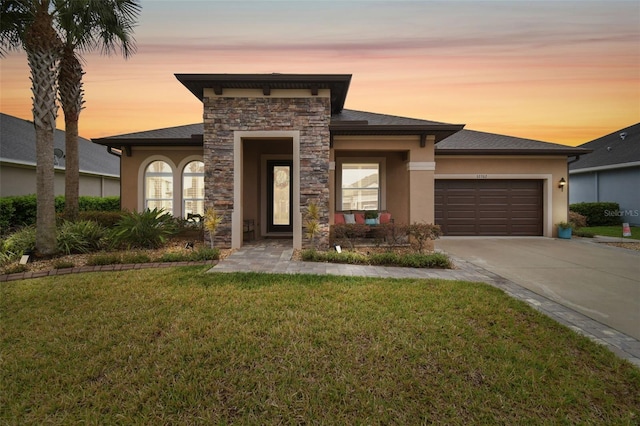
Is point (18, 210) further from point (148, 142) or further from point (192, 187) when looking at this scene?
point (192, 187)

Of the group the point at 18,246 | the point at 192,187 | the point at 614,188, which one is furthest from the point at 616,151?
the point at 18,246

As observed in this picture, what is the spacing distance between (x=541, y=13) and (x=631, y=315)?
8888mm

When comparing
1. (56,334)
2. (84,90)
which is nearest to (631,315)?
(56,334)

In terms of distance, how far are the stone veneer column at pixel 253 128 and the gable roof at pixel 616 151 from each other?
18.9 m

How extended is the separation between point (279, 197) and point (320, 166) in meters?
3.49

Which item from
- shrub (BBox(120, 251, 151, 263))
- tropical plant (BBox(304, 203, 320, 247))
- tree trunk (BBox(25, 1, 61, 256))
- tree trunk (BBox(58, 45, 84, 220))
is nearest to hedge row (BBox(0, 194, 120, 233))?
tree trunk (BBox(58, 45, 84, 220))

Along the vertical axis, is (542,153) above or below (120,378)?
above

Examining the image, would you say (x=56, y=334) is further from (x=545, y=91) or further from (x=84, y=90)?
(x=545, y=91)

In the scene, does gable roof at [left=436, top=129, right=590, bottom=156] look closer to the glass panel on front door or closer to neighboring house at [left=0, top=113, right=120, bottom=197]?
the glass panel on front door

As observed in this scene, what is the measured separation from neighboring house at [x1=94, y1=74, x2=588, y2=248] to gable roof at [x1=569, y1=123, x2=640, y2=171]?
889cm

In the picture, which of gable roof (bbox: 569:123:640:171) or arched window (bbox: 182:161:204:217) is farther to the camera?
gable roof (bbox: 569:123:640:171)

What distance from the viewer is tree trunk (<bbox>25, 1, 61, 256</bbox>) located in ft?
21.4

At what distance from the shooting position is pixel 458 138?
13.6 meters

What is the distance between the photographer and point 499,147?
470 inches
